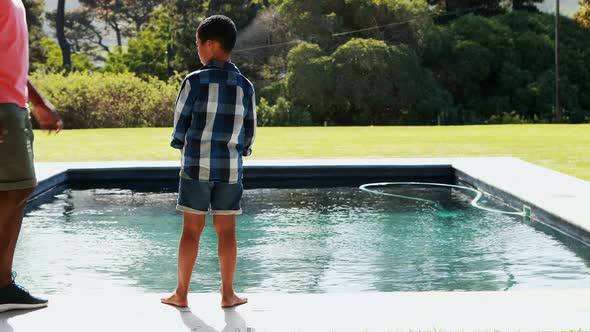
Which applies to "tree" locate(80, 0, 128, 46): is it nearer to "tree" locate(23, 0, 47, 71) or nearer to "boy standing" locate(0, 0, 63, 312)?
"tree" locate(23, 0, 47, 71)

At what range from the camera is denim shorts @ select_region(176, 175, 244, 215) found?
3883 millimetres

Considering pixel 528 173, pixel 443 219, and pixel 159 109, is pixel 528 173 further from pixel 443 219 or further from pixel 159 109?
pixel 159 109

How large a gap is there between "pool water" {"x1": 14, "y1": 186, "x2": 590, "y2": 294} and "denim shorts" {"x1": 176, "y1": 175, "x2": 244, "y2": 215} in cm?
158

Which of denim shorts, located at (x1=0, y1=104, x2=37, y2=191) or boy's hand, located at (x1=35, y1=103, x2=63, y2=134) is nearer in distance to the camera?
denim shorts, located at (x1=0, y1=104, x2=37, y2=191)

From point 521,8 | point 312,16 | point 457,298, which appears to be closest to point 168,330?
point 457,298

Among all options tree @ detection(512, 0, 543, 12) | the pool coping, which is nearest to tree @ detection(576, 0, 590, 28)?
tree @ detection(512, 0, 543, 12)

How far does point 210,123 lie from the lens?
12.6 ft

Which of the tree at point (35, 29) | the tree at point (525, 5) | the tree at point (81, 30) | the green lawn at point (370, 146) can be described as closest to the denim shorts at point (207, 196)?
the green lawn at point (370, 146)

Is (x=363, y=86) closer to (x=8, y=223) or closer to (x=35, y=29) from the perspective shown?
(x=35, y=29)

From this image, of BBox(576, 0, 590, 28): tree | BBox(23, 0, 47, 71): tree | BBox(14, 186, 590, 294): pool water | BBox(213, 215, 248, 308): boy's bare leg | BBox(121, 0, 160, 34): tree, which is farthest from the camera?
BBox(121, 0, 160, 34): tree

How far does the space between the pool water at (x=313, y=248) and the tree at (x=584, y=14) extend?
30267mm

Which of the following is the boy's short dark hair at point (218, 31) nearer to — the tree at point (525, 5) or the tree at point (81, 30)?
the tree at point (525, 5)

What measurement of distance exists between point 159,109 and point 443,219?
75.1ft

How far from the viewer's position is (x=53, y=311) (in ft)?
12.8
